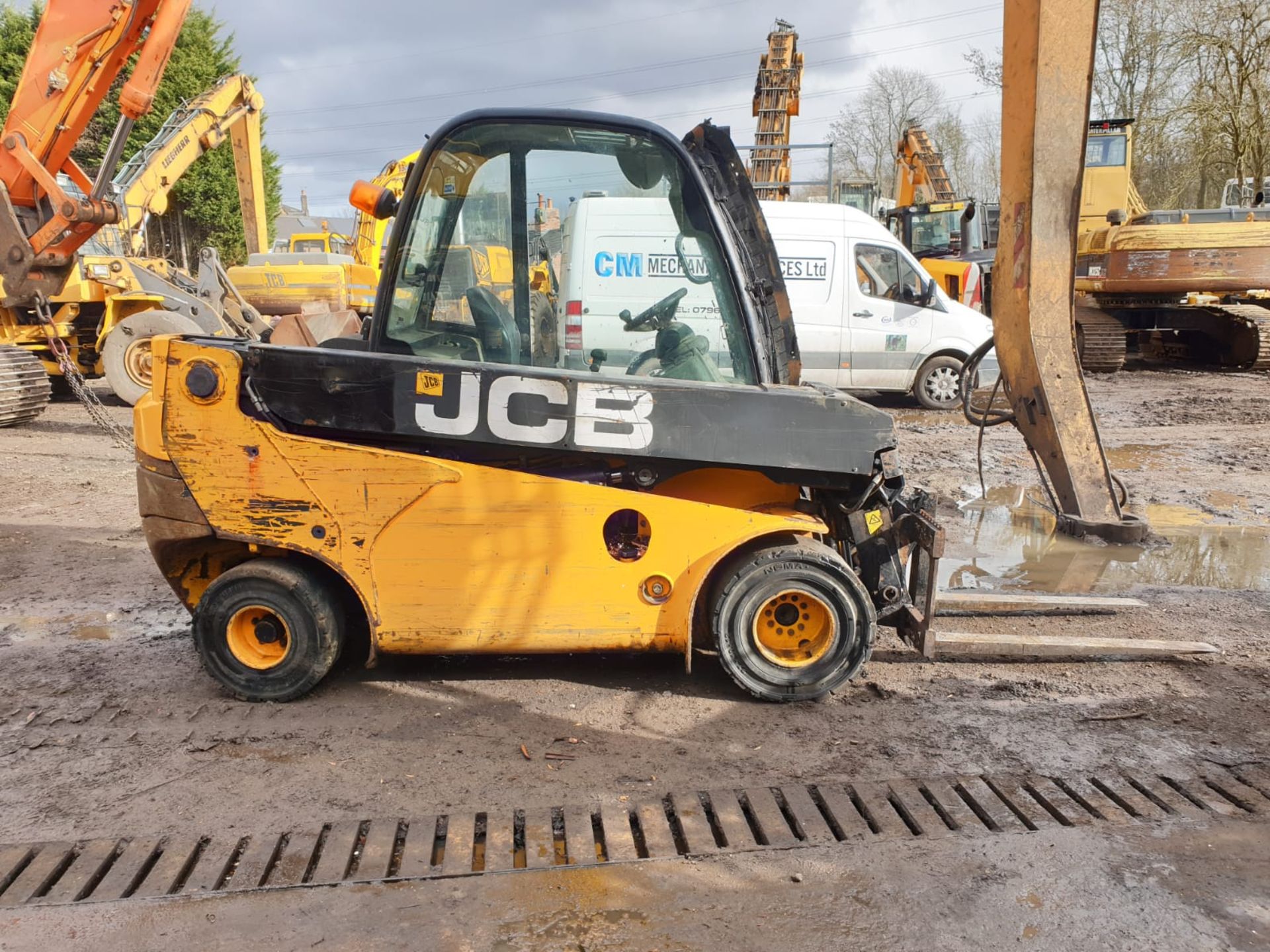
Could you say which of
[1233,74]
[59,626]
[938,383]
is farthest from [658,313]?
[1233,74]

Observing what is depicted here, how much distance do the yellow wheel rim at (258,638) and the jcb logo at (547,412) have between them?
1.05 meters

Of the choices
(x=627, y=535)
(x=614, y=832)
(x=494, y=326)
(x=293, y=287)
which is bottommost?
(x=614, y=832)

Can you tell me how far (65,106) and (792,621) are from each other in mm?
8776

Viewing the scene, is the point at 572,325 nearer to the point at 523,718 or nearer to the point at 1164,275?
the point at 523,718

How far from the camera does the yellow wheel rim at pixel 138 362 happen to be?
36.5 ft

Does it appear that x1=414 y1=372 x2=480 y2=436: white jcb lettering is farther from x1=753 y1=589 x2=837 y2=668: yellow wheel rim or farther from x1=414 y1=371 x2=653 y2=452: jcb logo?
x1=753 y1=589 x2=837 y2=668: yellow wheel rim

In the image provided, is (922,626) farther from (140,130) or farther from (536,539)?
(140,130)

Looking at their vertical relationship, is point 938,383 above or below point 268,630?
above

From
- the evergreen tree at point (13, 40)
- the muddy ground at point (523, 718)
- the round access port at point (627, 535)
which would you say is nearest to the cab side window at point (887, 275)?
the muddy ground at point (523, 718)

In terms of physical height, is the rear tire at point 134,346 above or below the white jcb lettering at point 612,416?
above

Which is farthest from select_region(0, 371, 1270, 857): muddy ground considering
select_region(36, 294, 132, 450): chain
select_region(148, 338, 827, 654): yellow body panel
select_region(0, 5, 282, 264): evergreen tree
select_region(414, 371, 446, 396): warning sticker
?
select_region(0, 5, 282, 264): evergreen tree

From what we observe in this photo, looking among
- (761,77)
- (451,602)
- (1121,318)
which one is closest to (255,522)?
(451,602)

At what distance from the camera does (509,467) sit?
12.3ft

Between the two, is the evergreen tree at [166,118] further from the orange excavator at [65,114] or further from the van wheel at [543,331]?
the van wheel at [543,331]
